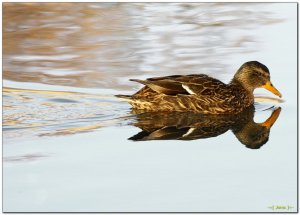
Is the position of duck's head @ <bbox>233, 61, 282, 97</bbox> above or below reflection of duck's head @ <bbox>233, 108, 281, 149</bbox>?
above

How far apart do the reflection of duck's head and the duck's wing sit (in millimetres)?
1050

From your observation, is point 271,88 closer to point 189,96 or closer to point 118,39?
point 189,96

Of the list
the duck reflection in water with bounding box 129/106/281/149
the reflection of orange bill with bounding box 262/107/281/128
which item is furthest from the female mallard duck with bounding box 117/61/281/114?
the reflection of orange bill with bounding box 262/107/281/128

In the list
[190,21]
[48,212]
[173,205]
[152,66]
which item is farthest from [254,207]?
[190,21]

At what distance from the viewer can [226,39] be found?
15.5 meters

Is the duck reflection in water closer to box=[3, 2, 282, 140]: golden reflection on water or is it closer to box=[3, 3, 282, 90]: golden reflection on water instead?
box=[3, 2, 282, 140]: golden reflection on water

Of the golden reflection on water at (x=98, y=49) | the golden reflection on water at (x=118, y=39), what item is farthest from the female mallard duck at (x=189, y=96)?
the golden reflection on water at (x=118, y=39)

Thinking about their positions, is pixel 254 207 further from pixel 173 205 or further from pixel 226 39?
pixel 226 39

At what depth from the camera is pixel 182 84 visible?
1201 centimetres

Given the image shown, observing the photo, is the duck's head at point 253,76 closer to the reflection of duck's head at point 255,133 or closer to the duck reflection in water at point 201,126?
the duck reflection in water at point 201,126

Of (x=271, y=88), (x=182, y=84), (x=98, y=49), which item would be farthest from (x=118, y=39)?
(x=271, y=88)

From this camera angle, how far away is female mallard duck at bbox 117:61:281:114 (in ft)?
38.8

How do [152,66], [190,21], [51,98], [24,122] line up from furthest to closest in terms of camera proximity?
[190,21]
[152,66]
[51,98]
[24,122]

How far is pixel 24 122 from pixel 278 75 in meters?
4.17
